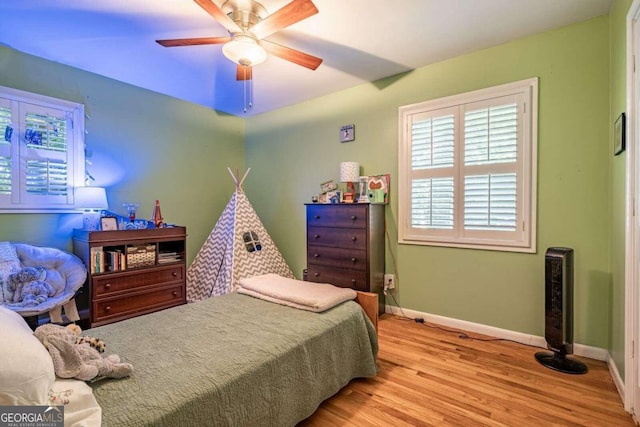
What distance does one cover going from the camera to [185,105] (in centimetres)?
398

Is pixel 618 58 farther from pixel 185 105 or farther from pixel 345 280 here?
pixel 185 105

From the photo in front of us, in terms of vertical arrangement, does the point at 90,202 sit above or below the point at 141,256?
above

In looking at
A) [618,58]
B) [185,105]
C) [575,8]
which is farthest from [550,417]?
[185,105]

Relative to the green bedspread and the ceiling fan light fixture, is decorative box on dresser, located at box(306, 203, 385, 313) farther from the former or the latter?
the ceiling fan light fixture

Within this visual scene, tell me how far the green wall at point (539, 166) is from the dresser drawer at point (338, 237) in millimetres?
439

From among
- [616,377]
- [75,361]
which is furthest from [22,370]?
[616,377]

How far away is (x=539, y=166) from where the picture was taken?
2.47 metres

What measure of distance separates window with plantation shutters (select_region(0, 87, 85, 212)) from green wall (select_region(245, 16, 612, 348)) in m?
Answer: 2.66

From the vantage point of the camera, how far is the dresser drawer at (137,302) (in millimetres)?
2773

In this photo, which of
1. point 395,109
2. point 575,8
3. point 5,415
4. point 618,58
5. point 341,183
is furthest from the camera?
point 341,183

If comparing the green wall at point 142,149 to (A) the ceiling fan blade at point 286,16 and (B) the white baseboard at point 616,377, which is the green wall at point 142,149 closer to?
(A) the ceiling fan blade at point 286,16

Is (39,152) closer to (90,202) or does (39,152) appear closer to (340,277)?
(90,202)

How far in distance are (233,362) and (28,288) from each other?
221cm

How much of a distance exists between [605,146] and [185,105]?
4.36 meters
